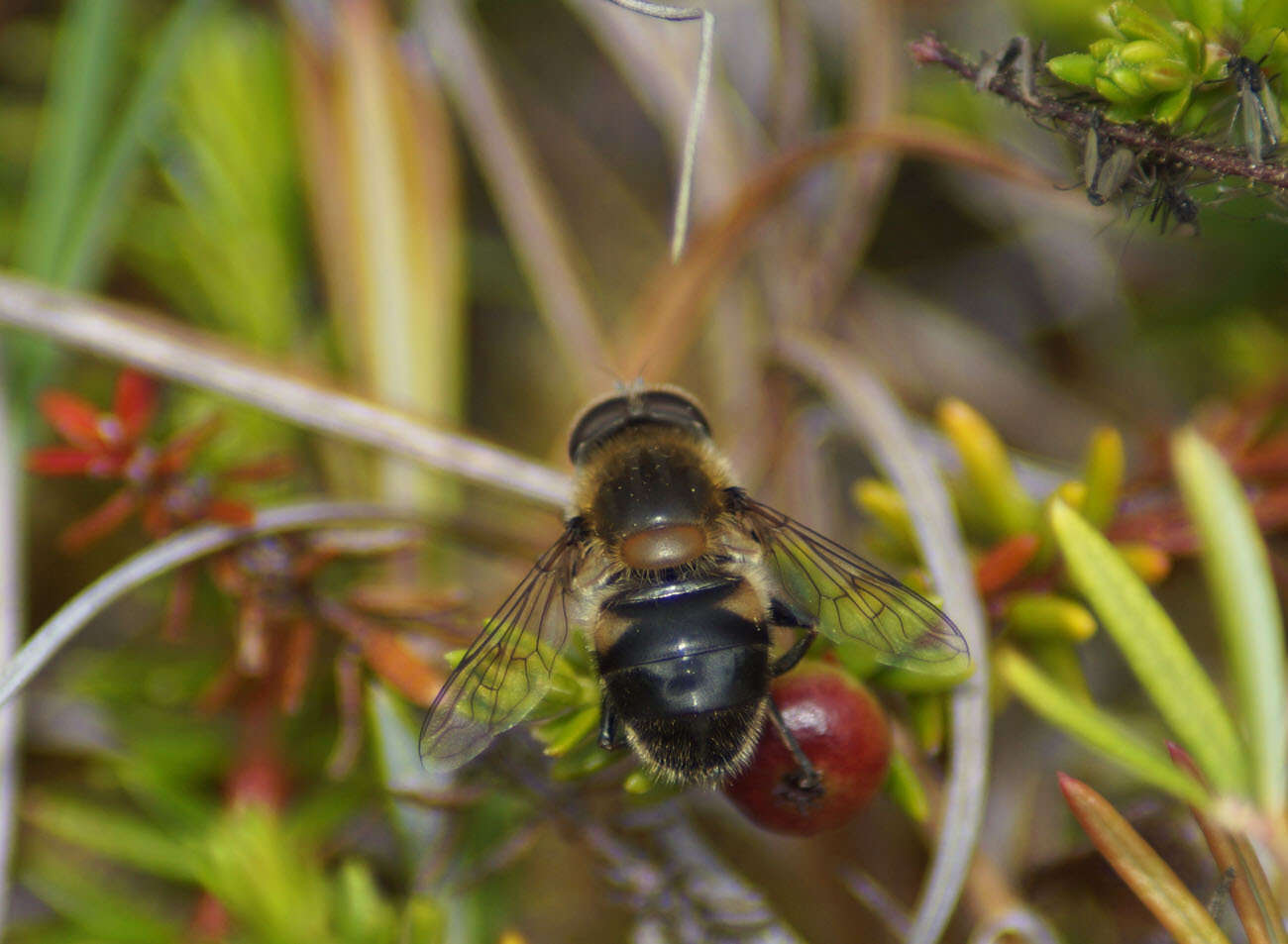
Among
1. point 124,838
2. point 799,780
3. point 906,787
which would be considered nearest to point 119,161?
point 124,838

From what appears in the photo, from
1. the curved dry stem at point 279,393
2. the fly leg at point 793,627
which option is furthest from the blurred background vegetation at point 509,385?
the fly leg at point 793,627

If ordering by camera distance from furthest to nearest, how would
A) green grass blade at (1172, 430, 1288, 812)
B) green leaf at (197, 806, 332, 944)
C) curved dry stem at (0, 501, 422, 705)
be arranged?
green leaf at (197, 806, 332, 944) → curved dry stem at (0, 501, 422, 705) → green grass blade at (1172, 430, 1288, 812)

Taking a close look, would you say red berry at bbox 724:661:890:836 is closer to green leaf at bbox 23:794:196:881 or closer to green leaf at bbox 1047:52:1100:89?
green leaf at bbox 1047:52:1100:89

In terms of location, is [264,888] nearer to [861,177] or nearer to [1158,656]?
[1158,656]

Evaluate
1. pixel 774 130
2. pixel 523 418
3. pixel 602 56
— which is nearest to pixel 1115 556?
pixel 774 130

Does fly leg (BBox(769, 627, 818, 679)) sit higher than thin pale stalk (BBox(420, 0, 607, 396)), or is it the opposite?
thin pale stalk (BBox(420, 0, 607, 396))

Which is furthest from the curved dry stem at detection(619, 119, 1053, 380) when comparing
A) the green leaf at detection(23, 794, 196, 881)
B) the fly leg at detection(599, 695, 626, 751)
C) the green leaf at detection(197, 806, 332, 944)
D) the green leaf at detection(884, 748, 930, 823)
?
the green leaf at detection(23, 794, 196, 881)

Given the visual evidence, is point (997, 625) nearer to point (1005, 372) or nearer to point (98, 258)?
point (1005, 372)
